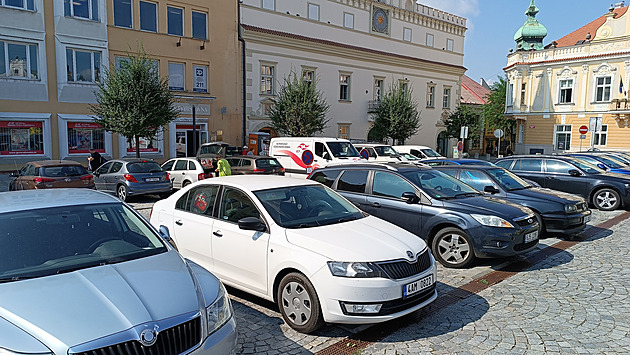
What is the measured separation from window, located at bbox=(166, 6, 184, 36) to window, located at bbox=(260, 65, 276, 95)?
579 cm

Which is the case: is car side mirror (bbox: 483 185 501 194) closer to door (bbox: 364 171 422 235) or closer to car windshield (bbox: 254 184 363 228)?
door (bbox: 364 171 422 235)

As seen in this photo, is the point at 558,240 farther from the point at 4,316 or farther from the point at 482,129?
the point at 482,129

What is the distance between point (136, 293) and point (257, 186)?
8.39ft

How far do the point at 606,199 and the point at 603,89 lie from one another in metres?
31.3

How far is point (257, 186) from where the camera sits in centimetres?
547

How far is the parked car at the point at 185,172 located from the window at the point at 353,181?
28.1 feet

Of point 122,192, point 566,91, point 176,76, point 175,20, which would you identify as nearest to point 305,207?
point 122,192

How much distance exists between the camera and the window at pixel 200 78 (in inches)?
1069

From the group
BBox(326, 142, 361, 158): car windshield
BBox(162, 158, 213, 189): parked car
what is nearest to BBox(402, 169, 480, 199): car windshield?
BBox(162, 158, 213, 189): parked car

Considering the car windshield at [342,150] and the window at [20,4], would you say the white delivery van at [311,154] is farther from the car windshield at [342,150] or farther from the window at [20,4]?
the window at [20,4]

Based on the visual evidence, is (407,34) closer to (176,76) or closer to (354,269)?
(176,76)

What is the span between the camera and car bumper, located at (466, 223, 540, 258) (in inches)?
263

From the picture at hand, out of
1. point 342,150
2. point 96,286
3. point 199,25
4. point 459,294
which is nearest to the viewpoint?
point 96,286

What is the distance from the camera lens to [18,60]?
70.3 ft
